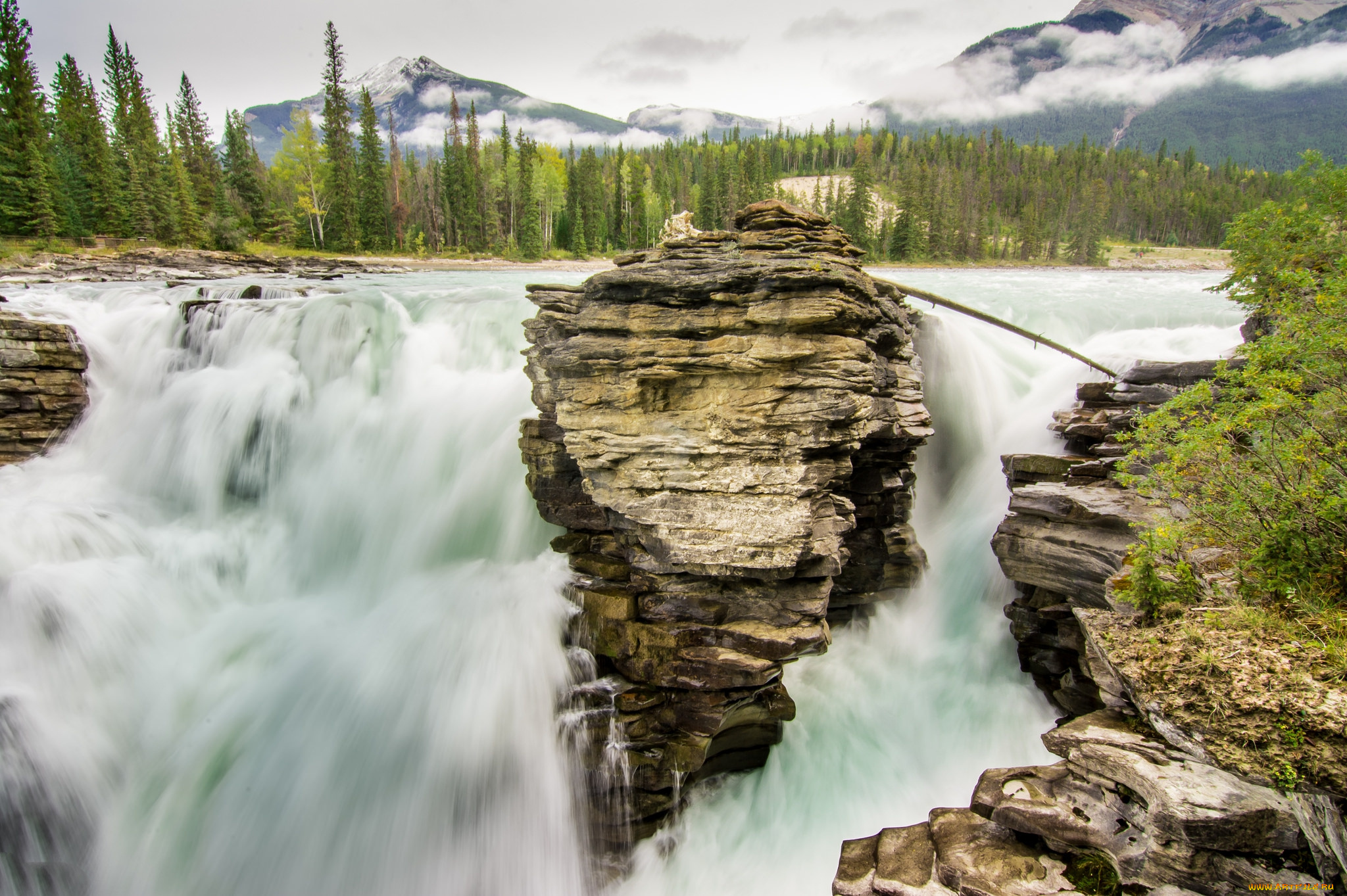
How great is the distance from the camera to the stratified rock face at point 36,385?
12016 mm

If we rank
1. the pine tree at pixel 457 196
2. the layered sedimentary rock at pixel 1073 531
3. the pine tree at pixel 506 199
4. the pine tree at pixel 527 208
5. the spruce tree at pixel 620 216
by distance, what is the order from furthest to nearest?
the spruce tree at pixel 620 216
the pine tree at pixel 506 199
the pine tree at pixel 457 196
the pine tree at pixel 527 208
the layered sedimentary rock at pixel 1073 531

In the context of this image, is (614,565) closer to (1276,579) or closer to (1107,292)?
(1276,579)

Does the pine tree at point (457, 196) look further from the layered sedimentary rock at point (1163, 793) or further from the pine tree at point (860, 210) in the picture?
the layered sedimentary rock at point (1163, 793)

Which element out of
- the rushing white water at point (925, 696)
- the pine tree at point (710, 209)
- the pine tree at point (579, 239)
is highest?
the pine tree at point (710, 209)

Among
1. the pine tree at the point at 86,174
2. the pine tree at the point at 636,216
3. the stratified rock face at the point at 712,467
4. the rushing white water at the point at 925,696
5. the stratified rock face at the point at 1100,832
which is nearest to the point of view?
the stratified rock face at the point at 1100,832

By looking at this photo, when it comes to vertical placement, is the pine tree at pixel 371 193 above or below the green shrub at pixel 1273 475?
above

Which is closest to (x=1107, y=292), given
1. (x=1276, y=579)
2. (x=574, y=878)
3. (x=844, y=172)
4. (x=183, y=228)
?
(x=1276, y=579)

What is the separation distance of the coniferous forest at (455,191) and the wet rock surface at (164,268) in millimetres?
7848

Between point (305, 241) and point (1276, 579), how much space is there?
71.0 m

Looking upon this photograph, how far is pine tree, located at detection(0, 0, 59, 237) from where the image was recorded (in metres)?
37.9

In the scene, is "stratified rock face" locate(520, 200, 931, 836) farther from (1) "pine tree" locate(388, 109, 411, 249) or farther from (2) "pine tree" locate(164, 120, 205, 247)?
(1) "pine tree" locate(388, 109, 411, 249)

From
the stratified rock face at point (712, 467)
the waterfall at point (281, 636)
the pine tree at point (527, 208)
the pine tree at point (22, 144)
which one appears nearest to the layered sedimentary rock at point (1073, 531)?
the stratified rock face at point (712, 467)

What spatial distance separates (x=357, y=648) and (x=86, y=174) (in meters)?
56.3

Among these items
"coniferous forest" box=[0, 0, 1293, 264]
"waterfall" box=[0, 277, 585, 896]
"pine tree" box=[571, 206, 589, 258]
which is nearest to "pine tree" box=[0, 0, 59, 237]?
"coniferous forest" box=[0, 0, 1293, 264]
